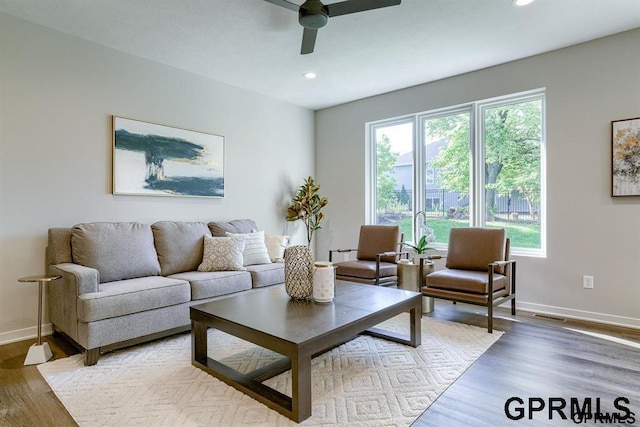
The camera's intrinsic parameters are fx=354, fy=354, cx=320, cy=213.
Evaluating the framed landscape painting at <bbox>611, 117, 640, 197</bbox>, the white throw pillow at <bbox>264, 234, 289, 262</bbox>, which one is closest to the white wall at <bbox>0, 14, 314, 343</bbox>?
the white throw pillow at <bbox>264, 234, 289, 262</bbox>

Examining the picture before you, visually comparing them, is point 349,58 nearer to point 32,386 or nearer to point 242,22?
point 242,22

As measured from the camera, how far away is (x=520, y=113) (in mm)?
4055

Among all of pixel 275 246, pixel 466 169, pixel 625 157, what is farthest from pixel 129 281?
pixel 625 157

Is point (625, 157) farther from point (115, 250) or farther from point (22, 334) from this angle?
point (22, 334)

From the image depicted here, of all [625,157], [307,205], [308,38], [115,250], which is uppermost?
[308,38]

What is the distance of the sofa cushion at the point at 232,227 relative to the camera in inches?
163

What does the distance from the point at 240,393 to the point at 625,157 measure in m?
3.88

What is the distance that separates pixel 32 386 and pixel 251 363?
135 cm

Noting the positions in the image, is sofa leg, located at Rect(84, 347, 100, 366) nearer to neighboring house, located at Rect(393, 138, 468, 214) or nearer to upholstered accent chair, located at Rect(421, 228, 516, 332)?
upholstered accent chair, located at Rect(421, 228, 516, 332)

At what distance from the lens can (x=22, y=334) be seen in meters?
3.08

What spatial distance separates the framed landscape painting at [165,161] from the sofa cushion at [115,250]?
0.56 metres

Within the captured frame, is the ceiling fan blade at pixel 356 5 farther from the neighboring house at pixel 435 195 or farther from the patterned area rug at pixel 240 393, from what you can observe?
the neighboring house at pixel 435 195

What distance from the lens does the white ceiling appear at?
288 centimetres

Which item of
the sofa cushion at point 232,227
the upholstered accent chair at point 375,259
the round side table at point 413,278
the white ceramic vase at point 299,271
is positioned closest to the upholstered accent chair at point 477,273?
the round side table at point 413,278
